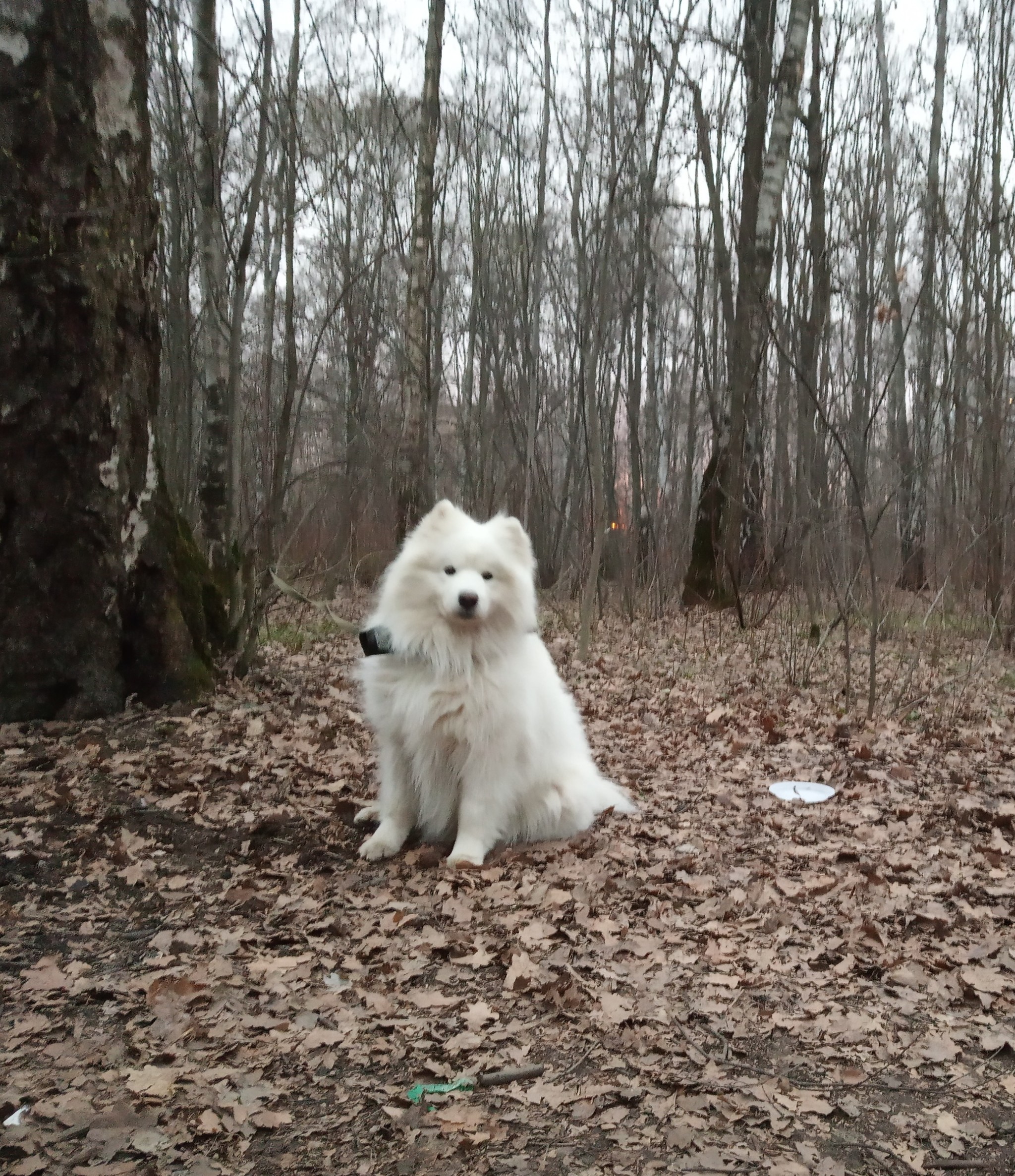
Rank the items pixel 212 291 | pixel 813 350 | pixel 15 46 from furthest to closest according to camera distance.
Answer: pixel 813 350, pixel 212 291, pixel 15 46

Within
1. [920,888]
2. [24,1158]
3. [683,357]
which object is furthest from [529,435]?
[683,357]

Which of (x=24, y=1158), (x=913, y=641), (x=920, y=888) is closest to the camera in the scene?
(x=24, y=1158)

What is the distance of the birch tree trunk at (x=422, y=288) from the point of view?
466 inches

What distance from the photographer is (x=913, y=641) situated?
375 inches

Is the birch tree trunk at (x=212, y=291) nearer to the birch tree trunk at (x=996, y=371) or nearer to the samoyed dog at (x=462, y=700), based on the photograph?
the samoyed dog at (x=462, y=700)

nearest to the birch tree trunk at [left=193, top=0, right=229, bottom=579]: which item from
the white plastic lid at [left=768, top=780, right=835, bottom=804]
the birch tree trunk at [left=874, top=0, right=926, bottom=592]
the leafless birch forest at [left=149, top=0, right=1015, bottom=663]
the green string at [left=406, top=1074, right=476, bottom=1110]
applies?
the leafless birch forest at [left=149, top=0, right=1015, bottom=663]

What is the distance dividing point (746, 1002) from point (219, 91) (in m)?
7.97

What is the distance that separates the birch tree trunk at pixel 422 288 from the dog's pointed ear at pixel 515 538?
7.45m

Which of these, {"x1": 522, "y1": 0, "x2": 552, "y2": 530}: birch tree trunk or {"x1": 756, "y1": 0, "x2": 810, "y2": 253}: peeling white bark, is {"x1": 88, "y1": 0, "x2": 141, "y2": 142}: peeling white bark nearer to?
{"x1": 522, "y1": 0, "x2": 552, "y2": 530}: birch tree trunk

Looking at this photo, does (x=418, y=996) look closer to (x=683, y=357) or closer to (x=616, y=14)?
(x=616, y=14)

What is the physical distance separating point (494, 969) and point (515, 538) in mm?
1942

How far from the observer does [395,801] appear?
4281 millimetres

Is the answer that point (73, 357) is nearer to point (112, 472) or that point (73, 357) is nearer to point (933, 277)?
point (112, 472)

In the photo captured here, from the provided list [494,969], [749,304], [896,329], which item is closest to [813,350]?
[749,304]
